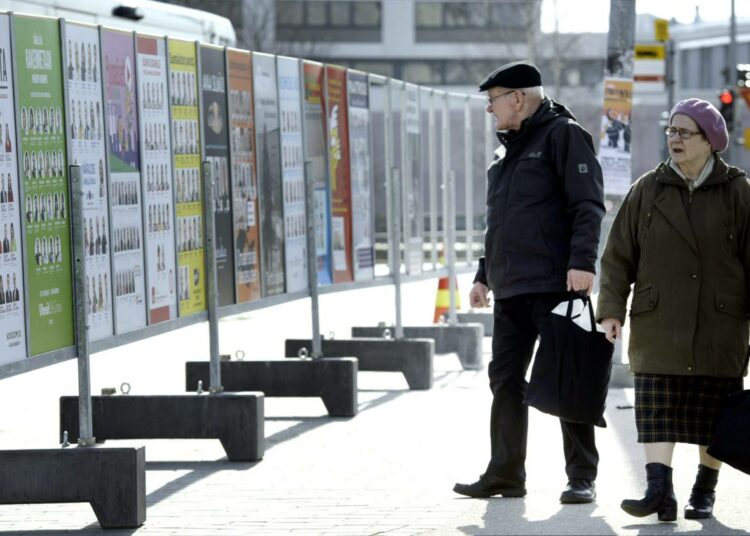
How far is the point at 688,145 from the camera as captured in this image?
690 centimetres

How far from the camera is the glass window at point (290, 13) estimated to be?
231ft

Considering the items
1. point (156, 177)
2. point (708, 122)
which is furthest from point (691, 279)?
point (156, 177)

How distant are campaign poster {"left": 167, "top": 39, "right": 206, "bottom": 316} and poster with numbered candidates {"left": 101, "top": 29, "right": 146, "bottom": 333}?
0.51m

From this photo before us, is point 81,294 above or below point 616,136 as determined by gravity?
below

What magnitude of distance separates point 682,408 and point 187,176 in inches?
122

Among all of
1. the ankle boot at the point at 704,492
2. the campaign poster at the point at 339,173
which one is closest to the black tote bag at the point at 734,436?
the ankle boot at the point at 704,492

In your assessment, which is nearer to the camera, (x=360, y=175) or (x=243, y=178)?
(x=243, y=178)

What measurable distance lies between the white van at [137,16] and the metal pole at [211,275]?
309 centimetres

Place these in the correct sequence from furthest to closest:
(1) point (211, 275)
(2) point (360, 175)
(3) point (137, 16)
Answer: (3) point (137, 16) → (2) point (360, 175) → (1) point (211, 275)

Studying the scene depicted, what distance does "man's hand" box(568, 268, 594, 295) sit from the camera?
7117 millimetres

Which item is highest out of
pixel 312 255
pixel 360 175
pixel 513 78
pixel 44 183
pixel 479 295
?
pixel 513 78

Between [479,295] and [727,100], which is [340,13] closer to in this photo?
[727,100]

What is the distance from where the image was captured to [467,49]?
73.2 metres

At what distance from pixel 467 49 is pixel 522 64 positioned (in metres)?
66.2
